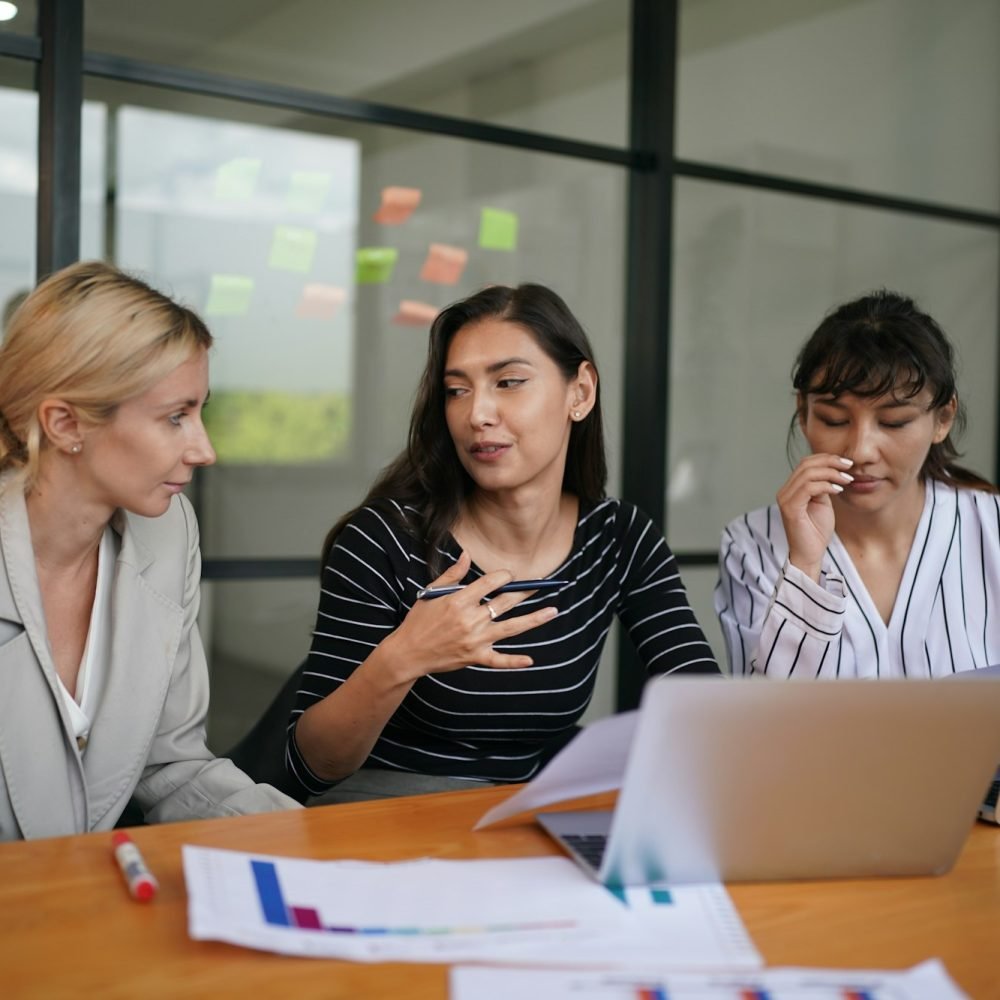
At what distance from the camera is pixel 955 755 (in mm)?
1109

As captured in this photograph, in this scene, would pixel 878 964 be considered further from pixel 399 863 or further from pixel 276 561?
pixel 276 561

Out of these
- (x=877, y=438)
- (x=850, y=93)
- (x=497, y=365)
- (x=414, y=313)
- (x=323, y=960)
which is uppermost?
(x=850, y=93)

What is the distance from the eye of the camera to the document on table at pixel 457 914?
93 centimetres

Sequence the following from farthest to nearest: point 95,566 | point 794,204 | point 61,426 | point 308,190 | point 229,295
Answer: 1. point 794,204
2. point 308,190
3. point 229,295
4. point 95,566
5. point 61,426

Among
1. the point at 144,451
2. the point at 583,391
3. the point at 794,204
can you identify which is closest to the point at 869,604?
the point at 583,391

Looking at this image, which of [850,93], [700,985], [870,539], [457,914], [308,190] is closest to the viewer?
[700,985]

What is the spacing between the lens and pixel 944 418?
2.15 metres

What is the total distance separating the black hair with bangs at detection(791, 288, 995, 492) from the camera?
6.64 feet

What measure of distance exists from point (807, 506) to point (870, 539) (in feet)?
0.54

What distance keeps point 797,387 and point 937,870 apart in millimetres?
1149

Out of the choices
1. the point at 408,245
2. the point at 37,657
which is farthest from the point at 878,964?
the point at 408,245

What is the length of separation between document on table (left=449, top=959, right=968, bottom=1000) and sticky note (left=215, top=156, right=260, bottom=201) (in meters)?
2.47

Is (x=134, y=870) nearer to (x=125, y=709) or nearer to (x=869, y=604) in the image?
(x=125, y=709)

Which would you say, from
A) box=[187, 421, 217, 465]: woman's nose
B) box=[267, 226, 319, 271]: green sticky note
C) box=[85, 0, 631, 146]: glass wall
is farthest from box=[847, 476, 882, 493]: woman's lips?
box=[85, 0, 631, 146]: glass wall
